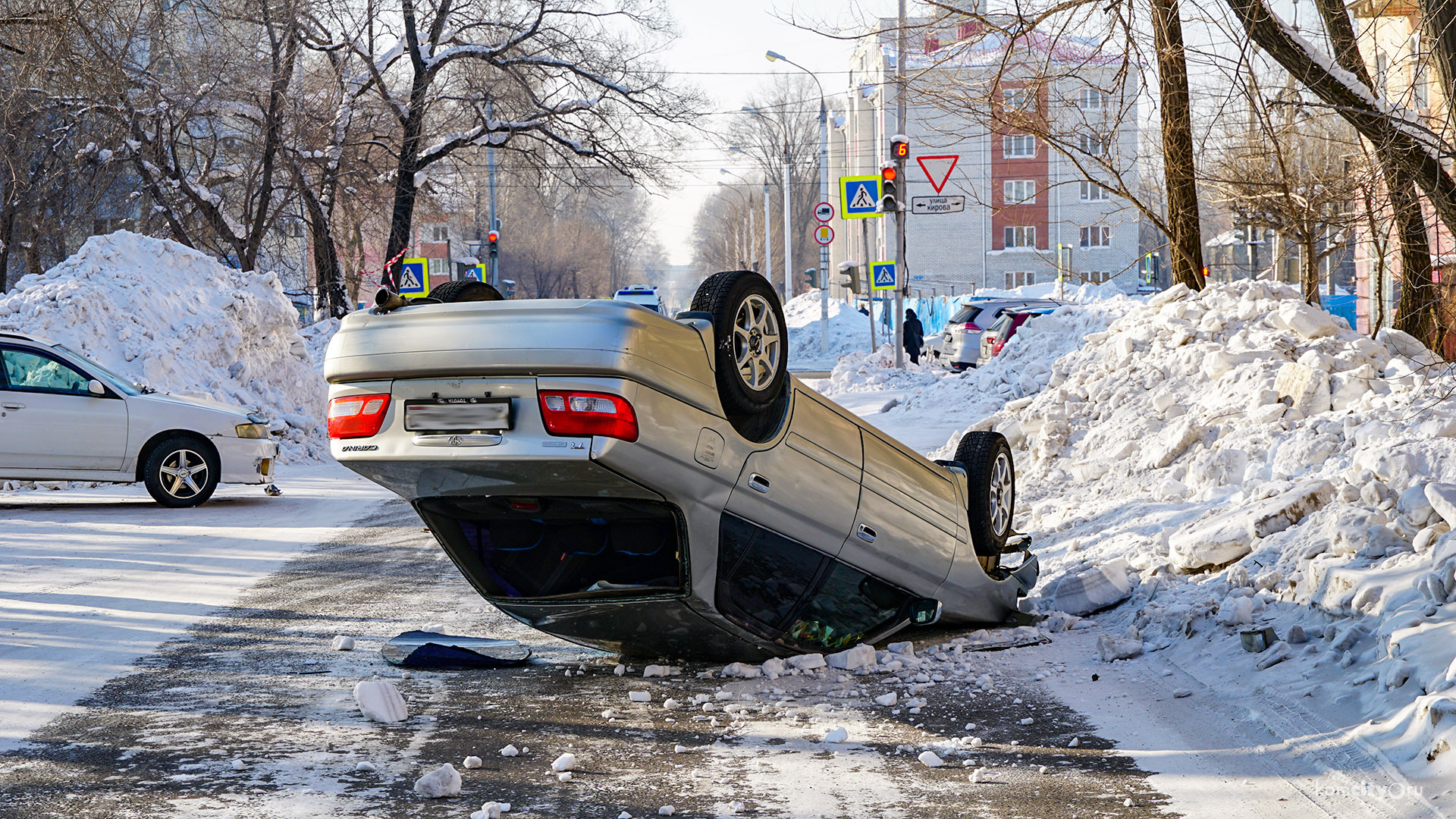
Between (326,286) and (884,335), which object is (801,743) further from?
→ (884,335)

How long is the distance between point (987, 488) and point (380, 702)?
3400 millimetres

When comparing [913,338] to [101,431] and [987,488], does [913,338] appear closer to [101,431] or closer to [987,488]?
[101,431]

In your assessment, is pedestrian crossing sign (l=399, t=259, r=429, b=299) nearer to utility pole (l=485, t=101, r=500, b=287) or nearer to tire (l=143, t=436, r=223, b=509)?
utility pole (l=485, t=101, r=500, b=287)

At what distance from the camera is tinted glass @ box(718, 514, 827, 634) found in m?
5.33

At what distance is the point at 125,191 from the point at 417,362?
32.8 meters

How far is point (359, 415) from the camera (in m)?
4.96

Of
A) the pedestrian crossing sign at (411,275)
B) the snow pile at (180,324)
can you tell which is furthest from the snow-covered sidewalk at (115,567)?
the pedestrian crossing sign at (411,275)

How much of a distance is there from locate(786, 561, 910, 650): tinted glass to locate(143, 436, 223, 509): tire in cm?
913

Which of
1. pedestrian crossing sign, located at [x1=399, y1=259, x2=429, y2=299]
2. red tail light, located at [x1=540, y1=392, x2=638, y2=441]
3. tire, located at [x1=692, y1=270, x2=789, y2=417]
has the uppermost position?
pedestrian crossing sign, located at [x1=399, y1=259, x2=429, y2=299]

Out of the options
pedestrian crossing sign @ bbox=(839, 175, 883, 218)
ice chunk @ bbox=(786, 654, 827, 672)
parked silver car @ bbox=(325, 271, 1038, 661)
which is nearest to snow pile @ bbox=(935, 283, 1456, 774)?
parked silver car @ bbox=(325, 271, 1038, 661)

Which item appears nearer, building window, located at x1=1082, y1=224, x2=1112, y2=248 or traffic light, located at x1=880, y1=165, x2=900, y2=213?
traffic light, located at x1=880, y1=165, x2=900, y2=213

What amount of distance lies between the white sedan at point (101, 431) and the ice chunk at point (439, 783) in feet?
32.4

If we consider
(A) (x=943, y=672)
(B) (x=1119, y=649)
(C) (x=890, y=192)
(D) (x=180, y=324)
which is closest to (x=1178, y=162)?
(B) (x=1119, y=649)

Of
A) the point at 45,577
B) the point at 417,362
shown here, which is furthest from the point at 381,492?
the point at 417,362
